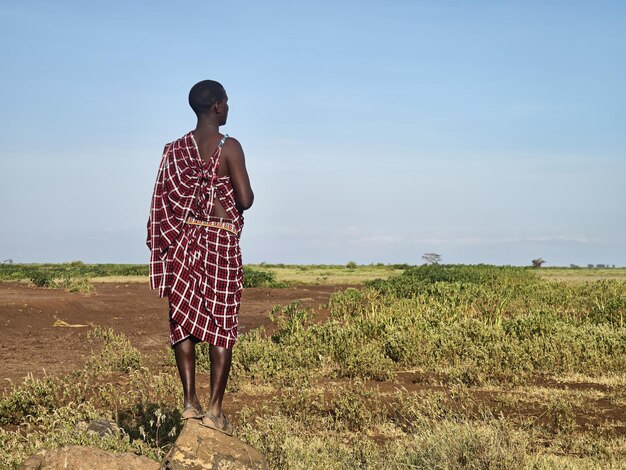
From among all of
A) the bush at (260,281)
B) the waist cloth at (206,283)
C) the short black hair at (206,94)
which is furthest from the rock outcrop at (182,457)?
the bush at (260,281)

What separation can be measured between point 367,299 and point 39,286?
12.3 m

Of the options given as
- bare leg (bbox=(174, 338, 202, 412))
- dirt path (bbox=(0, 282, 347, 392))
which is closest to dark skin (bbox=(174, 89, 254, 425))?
bare leg (bbox=(174, 338, 202, 412))

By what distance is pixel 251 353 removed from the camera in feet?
34.3

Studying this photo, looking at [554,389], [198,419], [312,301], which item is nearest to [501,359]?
[554,389]

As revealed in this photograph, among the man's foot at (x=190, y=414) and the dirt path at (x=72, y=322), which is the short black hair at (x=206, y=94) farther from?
the dirt path at (x=72, y=322)

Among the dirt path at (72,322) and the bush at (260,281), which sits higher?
the bush at (260,281)

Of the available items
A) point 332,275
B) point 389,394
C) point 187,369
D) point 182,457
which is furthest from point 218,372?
point 332,275

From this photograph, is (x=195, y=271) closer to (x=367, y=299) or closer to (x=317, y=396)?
(x=317, y=396)

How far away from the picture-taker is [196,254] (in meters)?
5.43

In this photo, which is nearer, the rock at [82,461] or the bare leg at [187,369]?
the rock at [82,461]

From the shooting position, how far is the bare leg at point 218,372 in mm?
5344

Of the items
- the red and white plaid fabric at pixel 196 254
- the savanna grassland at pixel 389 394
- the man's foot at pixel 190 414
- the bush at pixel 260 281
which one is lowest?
the savanna grassland at pixel 389 394

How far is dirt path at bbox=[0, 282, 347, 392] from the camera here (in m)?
11.3

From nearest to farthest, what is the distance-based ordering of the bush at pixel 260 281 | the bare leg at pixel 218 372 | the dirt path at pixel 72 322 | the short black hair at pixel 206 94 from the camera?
1. the bare leg at pixel 218 372
2. the short black hair at pixel 206 94
3. the dirt path at pixel 72 322
4. the bush at pixel 260 281
